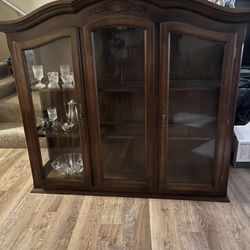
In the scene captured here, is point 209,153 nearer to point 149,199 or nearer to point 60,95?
point 149,199

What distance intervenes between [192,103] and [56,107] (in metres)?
1.04

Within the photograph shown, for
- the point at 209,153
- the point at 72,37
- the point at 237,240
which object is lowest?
the point at 237,240

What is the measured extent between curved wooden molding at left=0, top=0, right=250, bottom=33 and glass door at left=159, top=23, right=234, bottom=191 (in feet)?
0.33

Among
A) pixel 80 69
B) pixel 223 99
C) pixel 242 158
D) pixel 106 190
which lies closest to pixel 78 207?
pixel 106 190

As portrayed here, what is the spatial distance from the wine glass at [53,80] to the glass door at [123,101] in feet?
1.18

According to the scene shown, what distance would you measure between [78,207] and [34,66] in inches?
43.2

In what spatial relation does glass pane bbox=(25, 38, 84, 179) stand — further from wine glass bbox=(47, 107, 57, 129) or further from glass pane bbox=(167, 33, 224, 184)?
glass pane bbox=(167, 33, 224, 184)

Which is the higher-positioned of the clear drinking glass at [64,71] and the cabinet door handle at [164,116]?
the clear drinking glass at [64,71]

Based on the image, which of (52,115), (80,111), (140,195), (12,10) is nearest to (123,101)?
(80,111)

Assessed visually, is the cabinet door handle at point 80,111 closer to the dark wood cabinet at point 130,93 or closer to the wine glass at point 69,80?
the dark wood cabinet at point 130,93

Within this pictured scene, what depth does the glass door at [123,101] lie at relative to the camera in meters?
1.53

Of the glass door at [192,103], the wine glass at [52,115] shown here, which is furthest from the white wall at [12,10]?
the glass door at [192,103]

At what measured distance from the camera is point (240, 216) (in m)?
1.69

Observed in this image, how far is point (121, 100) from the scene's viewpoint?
1790 millimetres
